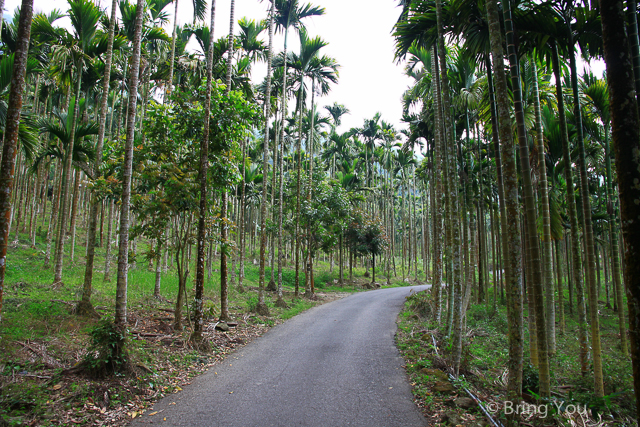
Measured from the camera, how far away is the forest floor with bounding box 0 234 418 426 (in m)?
4.36

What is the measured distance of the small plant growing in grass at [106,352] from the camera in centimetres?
519

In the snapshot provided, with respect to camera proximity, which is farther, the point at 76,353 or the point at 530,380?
the point at 76,353

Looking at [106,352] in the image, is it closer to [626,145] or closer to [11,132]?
[11,132]

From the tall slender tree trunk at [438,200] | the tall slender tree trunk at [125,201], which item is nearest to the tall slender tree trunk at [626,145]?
the tall slender tree trunk at [438,200]

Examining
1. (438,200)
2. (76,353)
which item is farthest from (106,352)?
(438,200)

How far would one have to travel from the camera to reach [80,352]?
600 cm

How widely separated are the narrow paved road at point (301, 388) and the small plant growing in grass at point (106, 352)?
1056 mm

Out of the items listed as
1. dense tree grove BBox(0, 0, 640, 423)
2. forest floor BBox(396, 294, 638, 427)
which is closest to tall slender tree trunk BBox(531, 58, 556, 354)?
dense tree grove BBox(0, 0, 640, 423)

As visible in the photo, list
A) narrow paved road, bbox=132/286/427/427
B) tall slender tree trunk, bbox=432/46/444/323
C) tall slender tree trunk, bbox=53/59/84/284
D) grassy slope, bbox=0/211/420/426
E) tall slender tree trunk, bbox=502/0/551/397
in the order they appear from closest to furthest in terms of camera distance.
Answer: tall slender tree trunk, bbox=502/0/551/397 < grassy slope, bbox=0/211/420/426 < narrow paved road, bbox=132/286/427/427 < tall slender tree trunk, bbox=432/46/444/323 < tall slender tree trunk, bbox=53/59/84/284

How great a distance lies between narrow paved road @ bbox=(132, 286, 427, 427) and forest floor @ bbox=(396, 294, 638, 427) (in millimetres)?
374

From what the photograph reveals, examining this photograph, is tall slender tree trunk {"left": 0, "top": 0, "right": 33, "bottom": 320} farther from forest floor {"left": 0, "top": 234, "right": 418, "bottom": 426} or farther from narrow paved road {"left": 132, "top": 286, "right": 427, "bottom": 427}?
narrow paved road {"left": 132, "top": 286, "right": 427, "bottom": 427}

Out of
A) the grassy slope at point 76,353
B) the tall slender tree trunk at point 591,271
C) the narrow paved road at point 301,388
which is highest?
the tall slender tree trunk at point 591,271

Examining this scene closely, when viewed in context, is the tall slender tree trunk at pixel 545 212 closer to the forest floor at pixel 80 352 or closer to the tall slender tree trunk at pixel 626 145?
the tall slender tree trunk at pixel 626 145

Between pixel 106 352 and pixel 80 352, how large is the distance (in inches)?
49.4
